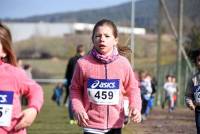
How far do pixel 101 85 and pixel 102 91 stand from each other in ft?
0.21

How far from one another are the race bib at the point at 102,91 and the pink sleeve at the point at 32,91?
1.66 m

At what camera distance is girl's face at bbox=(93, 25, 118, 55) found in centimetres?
675

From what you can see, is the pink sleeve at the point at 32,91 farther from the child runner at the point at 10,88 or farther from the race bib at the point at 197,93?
the race bib at the point at 197,93

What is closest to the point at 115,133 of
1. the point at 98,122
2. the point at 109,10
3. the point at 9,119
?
the point at 98,122

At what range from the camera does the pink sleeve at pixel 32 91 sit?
501 centimetres

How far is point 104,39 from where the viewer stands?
22.1 ft

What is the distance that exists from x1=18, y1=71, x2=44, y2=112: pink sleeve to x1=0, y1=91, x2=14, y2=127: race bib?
0.36ft

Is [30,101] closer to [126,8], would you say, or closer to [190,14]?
[126,8]

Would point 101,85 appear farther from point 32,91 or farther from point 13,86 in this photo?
point 32,91

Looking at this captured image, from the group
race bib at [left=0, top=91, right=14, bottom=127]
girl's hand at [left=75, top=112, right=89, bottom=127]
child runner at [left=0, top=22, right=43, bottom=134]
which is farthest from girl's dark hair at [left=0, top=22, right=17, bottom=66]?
girl's hand at [left=75, top=112, right=89, bottom=127]

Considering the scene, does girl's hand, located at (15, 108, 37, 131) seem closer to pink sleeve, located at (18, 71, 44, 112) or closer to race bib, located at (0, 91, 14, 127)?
pink sleeve, located at (18, 71, 44, 112)

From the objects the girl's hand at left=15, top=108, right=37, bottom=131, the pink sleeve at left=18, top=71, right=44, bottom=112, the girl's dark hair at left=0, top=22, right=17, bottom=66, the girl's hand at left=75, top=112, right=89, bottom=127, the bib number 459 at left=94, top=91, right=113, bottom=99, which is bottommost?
the girl's hand at left=75, top=112, right=89, bottom=127

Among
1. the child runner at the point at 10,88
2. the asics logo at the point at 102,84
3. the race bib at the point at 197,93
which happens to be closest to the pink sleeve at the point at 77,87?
the asics logo at the point at 102,84

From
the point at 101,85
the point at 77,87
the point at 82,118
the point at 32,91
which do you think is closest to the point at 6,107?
the point at 32,91
